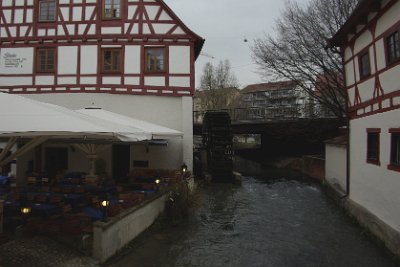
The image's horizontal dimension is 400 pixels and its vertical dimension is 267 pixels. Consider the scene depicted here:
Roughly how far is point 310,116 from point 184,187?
16050 mm

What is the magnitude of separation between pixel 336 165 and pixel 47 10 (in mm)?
14901

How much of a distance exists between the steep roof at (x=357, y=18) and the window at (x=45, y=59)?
11851 millimetres

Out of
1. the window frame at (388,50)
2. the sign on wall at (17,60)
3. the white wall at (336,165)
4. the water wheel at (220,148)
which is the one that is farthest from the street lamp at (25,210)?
the water wheel at (220,148)

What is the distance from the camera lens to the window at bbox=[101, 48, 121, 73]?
1541 cm

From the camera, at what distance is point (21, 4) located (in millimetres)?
15703

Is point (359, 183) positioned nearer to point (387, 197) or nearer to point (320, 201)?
point (387, 197)

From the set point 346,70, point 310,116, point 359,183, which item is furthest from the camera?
point 310,116

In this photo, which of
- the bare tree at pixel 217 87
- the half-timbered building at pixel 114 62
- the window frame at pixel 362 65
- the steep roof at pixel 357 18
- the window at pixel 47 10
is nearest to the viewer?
the steep roof at pixel 357 18

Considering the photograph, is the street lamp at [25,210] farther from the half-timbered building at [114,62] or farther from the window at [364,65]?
the window at [364,65]

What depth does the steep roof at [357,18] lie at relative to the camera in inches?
336

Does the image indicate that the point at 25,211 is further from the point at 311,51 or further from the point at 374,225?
the point at 311,51

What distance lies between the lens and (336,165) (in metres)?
15.4

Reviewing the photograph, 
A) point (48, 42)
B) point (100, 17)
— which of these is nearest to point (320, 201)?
point (100, 17)

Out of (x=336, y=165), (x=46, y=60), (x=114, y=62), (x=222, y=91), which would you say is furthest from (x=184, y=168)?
(x=222, y=91)
